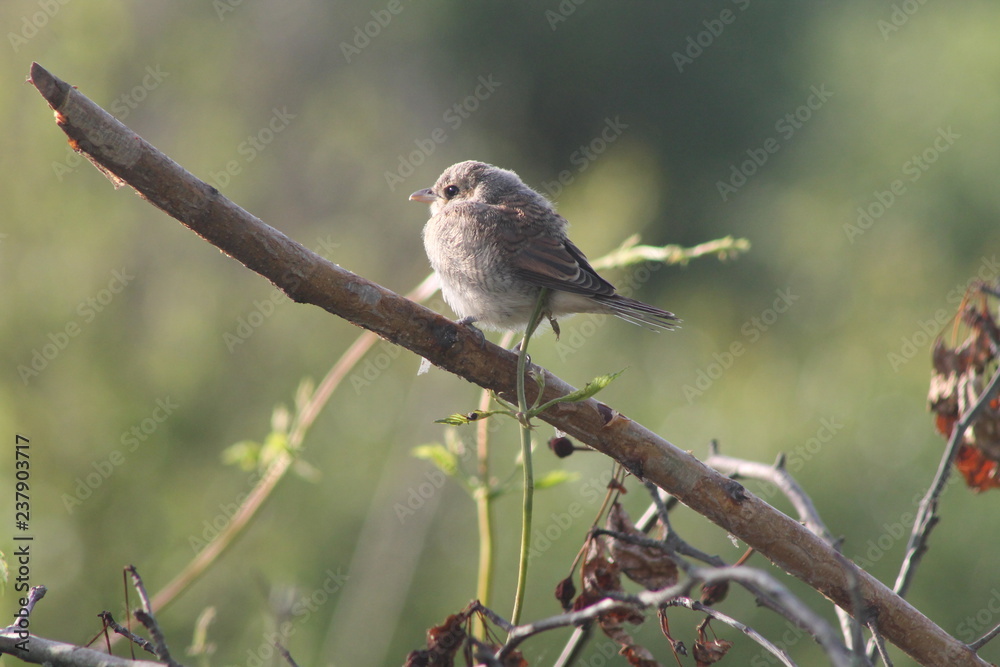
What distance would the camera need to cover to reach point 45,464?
14.0ft

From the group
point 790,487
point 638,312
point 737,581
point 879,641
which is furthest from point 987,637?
point 638,312

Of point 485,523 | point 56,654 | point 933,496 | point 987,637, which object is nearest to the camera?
point 56,654

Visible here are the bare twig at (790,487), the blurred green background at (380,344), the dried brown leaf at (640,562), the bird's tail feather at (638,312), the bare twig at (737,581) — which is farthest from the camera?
the blurred green background at (380,344)

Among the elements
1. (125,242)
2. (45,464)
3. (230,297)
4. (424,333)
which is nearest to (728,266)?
(230,297)

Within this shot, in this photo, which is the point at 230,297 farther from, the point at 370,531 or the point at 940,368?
the point at 940,368

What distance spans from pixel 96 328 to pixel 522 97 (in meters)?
13.2

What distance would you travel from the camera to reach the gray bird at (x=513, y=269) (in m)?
2.30

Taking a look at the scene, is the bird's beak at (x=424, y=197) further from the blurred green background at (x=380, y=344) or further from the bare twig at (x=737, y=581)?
the bare twig at (x=737, y=581)

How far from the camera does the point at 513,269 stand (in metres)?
2.43

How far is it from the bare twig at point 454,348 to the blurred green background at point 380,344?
95cm

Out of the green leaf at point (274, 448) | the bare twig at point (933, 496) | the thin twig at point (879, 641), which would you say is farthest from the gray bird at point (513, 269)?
the thin twig at point (879, 641)

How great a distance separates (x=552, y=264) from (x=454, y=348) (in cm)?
84

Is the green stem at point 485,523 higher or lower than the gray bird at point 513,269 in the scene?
lower

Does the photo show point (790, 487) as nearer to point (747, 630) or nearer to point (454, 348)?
point (747, 630)
